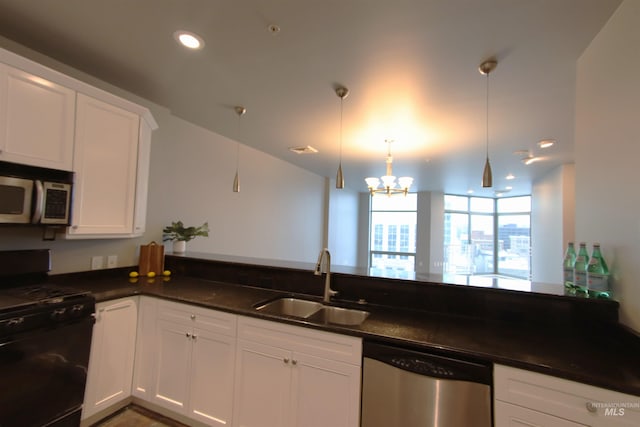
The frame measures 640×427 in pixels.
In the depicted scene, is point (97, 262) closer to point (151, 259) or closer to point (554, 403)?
point (151, 259)

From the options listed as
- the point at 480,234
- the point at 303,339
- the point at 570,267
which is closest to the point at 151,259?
the point at 303,339

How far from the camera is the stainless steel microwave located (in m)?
1.71

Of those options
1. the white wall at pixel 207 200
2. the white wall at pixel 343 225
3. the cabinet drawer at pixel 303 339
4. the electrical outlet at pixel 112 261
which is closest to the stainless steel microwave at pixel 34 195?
the white wall at pixel 207 200

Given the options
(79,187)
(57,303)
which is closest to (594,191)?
(57,303)

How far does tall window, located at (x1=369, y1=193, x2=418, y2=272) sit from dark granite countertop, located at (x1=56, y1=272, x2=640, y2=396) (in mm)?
7005

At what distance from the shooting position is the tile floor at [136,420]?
6.64 feet

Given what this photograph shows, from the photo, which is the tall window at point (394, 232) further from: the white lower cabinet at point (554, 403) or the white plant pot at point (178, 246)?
the white lower cabinet at point (554, 403)

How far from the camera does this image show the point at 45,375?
1570 millimetres

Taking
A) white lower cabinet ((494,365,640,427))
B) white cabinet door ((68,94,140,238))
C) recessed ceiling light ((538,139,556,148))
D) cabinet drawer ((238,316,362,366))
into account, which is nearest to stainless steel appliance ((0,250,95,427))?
white cabinet door ((68,94,140,238))

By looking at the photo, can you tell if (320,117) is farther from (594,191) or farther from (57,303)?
(57,303)

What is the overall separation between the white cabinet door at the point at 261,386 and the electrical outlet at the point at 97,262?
5.34 feet

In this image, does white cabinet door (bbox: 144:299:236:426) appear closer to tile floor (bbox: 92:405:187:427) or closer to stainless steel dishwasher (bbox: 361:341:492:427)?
tile floor (bbox: 92:405:187:427)

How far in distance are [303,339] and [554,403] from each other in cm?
118

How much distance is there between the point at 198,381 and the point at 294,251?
3.67 meters
